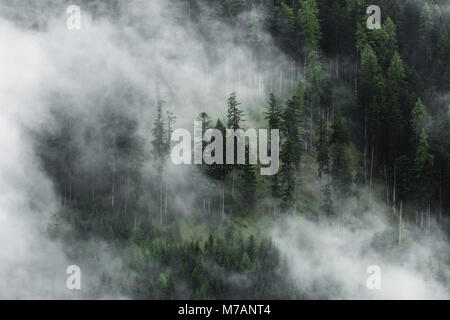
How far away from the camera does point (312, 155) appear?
276ft

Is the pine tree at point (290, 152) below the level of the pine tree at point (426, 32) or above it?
below

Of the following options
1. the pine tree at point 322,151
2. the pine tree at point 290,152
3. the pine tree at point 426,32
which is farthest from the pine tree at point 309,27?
the pine tree at point 322,151

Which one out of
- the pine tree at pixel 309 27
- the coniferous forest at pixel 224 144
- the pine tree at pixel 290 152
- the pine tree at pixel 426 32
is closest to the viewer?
the coniferous forest at pixel 224 144

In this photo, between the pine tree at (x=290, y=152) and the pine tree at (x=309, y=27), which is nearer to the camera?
the pine tree at (x=290, y=152)

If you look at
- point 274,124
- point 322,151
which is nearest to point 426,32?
point 322,151

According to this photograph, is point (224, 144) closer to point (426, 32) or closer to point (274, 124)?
point (274, 124)

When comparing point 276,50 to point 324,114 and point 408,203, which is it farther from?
point 408,203

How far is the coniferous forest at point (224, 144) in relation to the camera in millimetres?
70312

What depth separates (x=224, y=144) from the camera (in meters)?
75.5

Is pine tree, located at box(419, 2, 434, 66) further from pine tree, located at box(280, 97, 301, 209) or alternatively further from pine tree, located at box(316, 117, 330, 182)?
pine tree, located at box(280, 97, 301, 209)

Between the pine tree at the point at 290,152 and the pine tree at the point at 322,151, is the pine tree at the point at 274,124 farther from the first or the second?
the pine tree at the point at 322,151

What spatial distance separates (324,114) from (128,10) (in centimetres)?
3559
